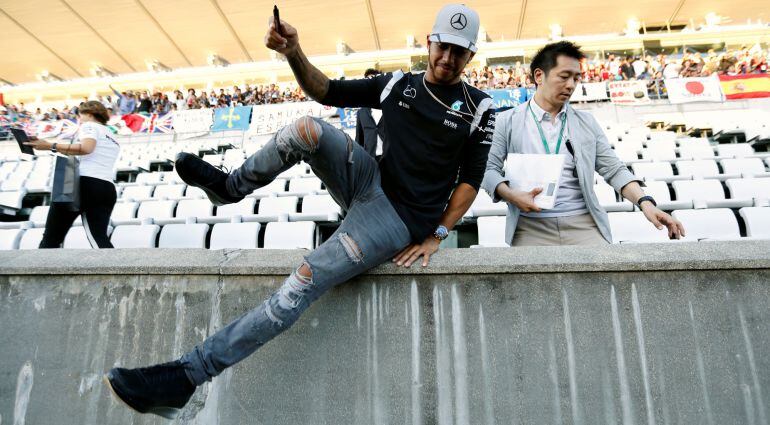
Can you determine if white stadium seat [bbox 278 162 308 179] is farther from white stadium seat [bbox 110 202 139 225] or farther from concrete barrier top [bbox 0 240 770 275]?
concrete barrier top [bbox 0 240 770 275]

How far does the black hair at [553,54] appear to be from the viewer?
2160 mm

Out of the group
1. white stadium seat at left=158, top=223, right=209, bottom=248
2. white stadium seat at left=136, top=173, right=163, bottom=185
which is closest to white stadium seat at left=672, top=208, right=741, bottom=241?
white stadium seat at left=158, top=223, right=209, bottom=248

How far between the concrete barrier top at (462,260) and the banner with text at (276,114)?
920 centimetres

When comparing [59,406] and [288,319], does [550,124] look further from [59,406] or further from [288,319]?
[59,406]

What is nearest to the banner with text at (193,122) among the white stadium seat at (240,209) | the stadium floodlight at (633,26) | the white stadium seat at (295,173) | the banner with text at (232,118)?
the banner with text at (232,118)

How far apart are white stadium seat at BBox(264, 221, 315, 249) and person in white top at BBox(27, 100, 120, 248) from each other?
1109 mm

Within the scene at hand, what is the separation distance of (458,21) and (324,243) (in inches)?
32.8

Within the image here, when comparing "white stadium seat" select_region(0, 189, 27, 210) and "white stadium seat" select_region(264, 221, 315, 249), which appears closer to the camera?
"white stadium seat" select_region(264, 221, 315, 249)

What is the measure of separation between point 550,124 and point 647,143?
5.40 meters

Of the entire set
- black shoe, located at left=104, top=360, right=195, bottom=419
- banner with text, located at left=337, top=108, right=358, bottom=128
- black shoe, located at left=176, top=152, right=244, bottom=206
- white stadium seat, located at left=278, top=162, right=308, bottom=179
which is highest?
banner with text, located at left=337, top=108, right=358, bottom=128

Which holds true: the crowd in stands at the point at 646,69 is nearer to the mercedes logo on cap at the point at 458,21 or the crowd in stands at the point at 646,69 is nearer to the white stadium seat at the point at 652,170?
the white stadium seat at the point at 652,170

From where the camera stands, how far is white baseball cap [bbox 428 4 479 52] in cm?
152

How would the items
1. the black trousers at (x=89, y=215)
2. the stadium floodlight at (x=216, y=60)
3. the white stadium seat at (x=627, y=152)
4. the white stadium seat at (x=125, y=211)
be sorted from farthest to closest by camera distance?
the stadium floodlight at (x=216, y=60) < the white stadium seat at (x=627, y=152) < the white stadium seat at (x=125, y=211) < the black trousers at (x=89, y=215)

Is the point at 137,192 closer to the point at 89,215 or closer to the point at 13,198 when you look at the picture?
the point at 13,198
